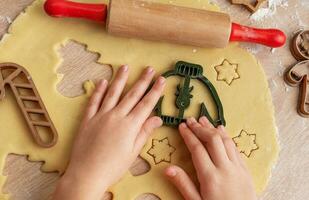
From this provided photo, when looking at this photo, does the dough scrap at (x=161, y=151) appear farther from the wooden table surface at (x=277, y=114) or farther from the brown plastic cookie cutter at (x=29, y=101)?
the brown plastic cookie cutter at (x=29, y=101)

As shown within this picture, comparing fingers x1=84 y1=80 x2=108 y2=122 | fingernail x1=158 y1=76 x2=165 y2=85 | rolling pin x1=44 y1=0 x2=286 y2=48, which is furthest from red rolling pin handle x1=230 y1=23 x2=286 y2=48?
fingers x1=84 y1=80 x2=108 y2=122

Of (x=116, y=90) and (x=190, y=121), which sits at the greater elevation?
(x=116, y=90)

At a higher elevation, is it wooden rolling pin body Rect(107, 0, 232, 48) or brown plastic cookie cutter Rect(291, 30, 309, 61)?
wooden rolling pin body Rect(107, 0, 232, 48)

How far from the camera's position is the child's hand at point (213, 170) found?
0.87 m

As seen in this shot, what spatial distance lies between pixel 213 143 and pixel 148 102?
0.46 feet

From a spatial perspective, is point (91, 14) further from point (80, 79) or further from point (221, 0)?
point (221, 0)

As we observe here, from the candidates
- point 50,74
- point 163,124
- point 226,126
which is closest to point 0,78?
point 50,74

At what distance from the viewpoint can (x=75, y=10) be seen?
876 mm

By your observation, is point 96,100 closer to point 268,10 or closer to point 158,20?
point 158,20

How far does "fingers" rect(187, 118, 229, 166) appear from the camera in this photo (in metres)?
0.88

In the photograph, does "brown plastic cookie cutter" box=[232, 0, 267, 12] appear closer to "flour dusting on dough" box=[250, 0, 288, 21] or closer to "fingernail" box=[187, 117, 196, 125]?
"flour dusting on dough" box=[250, 0, 288, 21]

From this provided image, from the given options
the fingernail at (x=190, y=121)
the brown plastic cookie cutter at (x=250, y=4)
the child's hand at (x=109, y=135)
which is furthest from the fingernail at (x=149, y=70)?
the brown plastic cookie cutter at (x=250, y=4)

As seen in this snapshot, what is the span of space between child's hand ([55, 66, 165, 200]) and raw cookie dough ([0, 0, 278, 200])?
1.0 inches

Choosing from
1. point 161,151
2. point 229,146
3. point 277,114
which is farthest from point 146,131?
point 277,114
